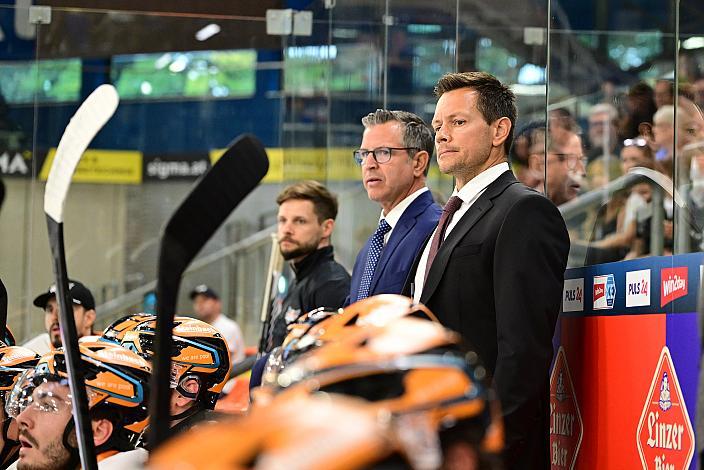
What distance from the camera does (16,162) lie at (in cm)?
773

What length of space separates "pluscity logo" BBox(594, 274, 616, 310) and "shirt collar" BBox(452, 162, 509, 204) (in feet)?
1.30

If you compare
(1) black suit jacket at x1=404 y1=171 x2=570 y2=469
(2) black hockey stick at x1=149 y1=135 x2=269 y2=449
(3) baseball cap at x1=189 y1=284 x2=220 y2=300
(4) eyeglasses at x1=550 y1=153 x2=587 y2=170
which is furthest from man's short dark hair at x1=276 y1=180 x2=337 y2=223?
(3) baseball cap at x1=189 y1=284 x2=220 y2=300

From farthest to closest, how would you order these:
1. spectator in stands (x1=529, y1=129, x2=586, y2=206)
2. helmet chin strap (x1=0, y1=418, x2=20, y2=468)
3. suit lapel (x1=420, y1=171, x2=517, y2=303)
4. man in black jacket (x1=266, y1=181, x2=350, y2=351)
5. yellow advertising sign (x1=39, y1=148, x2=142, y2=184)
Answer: yellow advertising sign (x1=39, y1=148, x2=142, y2=184)
man in black jacket (x1=266, y1=181, x2=350, y2=351)
spectator in stands (x1=529, y1=129, x2=586, y2=206)
helmet chin strap (x1=0, y1=418, x2=20, y2=468)
suit lapel (x1=420, y1=171, x2=517, y2=303)

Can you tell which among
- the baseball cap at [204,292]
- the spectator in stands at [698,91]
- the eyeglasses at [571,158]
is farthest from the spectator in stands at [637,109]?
the baseball cap at [204,292]

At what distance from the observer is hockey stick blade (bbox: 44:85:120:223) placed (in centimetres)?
198

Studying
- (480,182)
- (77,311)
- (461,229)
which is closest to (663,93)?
(480,182)

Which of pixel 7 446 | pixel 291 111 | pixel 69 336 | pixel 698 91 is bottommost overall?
pixel 7 446

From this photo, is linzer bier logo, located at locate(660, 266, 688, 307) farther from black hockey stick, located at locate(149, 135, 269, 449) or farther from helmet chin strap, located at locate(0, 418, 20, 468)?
helmet chin strap, located at locate(0, 418, 20, 468)

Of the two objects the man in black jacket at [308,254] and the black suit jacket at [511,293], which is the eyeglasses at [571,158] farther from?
the black suit jacket at [511,293]

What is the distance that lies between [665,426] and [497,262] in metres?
0.56

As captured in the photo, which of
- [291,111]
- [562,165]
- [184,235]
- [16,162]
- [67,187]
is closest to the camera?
[184,235]

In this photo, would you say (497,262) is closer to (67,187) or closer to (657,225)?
(67,187)

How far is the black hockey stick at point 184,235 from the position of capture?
1681mm

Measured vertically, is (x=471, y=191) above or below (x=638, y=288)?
above
